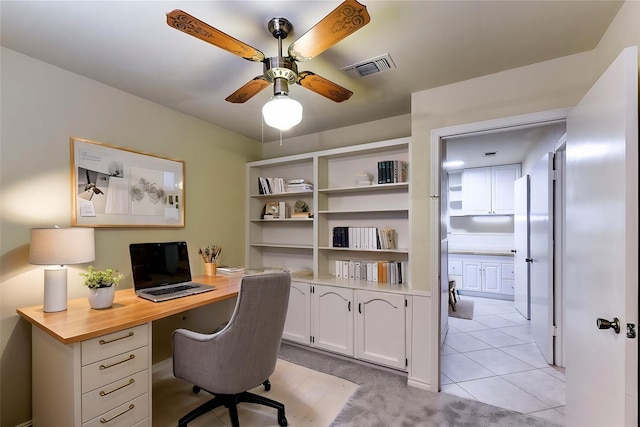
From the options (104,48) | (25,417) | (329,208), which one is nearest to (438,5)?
(104,48)

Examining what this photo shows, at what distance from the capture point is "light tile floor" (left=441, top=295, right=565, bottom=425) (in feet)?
6.94

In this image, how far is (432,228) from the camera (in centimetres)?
227

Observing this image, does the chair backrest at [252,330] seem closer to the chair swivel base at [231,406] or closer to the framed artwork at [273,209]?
the chair swivel base at [231,406]

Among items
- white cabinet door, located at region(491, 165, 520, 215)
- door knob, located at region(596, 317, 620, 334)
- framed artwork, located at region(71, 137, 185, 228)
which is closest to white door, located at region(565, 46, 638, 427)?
door knob, located at region(596, 317, 620, 334)

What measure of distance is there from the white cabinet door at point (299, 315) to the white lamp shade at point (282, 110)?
1.87 m

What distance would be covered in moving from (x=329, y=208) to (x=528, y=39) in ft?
7.29

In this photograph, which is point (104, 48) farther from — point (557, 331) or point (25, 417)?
point (557, 331)

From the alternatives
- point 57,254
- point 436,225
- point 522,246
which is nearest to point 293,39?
point 436,225

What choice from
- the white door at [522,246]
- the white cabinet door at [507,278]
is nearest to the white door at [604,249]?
the white door at [522,246]

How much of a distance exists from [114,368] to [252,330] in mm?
703

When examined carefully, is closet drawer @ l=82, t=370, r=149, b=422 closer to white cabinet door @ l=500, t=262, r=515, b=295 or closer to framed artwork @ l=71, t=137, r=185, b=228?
framed artwork @ l=71, t=137, r=185, b=228

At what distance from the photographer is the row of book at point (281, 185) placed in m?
3.28

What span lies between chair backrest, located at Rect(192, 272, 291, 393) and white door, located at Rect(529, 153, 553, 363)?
264 centimetres

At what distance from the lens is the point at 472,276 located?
5156 mm
